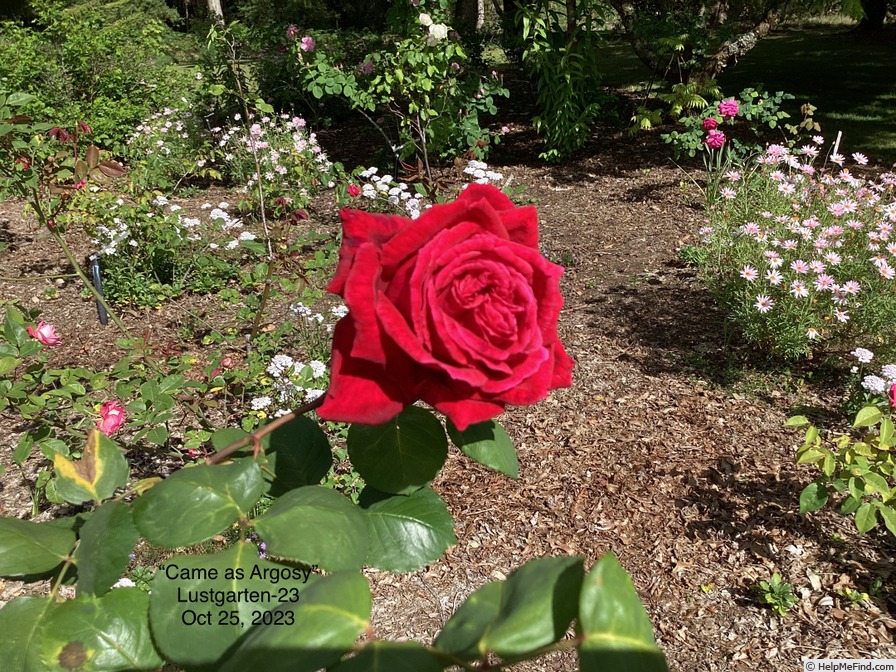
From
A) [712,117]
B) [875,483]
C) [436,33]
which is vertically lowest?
[875,483]

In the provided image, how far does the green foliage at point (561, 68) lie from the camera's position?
18.6ft

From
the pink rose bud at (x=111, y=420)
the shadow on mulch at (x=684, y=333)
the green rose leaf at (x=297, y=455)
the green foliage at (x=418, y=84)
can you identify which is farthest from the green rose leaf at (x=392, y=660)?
the green foliage at (x=418, y=84)

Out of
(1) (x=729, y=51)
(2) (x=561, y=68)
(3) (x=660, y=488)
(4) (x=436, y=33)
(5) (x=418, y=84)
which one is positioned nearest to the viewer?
(3) (x=660, y=488)

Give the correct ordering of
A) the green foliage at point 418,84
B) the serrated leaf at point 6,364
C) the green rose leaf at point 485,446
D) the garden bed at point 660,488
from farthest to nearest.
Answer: the green foliage at point 418,84, the garden bed at point 660,488, the serrated leaf at point 6,364, the green rose leaf at point 485,446

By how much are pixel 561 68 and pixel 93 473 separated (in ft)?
19.3

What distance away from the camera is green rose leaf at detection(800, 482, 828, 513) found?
6.27 feet

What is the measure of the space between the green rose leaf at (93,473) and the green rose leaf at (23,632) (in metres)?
0.10

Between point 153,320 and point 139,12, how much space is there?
16571mm

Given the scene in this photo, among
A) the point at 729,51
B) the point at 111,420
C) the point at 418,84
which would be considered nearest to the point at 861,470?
the point at 111,420

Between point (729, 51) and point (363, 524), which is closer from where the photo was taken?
point (363, 524)

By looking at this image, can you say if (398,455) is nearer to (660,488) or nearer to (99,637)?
(99,637)

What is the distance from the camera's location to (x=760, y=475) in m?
2.53

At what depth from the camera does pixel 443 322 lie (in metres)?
0.46

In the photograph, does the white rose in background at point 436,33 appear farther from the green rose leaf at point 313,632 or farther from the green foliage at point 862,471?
the green rose leaf at point 313,632
